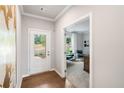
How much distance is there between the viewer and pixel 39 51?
3.67 m

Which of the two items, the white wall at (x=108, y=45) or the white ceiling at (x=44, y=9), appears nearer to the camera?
the white wall at (x=108, y=45)

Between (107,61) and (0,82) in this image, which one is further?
(107,61)

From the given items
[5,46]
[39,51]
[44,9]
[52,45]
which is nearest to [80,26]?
[52,45]

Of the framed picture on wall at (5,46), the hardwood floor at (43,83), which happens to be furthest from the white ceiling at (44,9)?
the hardwood floor at (43,83)

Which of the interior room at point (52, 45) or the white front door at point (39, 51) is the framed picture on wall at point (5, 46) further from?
the white front door at point (39, 51)

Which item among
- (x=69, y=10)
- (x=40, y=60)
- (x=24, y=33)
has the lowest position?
(x=40, y=60)

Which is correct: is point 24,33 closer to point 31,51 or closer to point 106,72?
point 31,51

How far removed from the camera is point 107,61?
1394 mm

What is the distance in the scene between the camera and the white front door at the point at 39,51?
3451mm

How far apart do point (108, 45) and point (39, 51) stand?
3001mm

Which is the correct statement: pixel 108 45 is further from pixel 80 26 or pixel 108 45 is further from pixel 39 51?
pixel 80 26

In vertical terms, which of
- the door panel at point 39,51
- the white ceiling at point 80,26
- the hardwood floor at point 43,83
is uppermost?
the white ceiling at point 80,26
